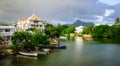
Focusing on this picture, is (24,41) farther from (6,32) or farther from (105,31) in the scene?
(105,31)

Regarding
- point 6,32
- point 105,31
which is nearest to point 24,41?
point 6,32

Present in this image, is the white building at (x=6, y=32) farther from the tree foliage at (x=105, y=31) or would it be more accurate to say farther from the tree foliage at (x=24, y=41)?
the tree foliage at (x=105, y=31)

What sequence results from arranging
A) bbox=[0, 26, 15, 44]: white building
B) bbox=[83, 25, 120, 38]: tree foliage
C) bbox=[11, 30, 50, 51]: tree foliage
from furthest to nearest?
bbox=[83, 25, 120, 38]: tree foliage, bbox=[0, 26, 15, 44]: white building, bbox=[11, 30, 50, 51]: tree foliage

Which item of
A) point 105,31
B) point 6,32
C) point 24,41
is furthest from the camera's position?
point 105,31

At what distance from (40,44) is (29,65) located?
20454 mm

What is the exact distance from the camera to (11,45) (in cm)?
5881

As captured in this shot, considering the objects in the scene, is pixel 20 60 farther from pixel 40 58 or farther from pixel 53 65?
pixel 53 65

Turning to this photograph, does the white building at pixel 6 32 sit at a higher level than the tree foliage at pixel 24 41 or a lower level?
higher

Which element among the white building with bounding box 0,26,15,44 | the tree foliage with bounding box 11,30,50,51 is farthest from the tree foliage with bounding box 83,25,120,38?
the white building with bounding box 0,26,15,44

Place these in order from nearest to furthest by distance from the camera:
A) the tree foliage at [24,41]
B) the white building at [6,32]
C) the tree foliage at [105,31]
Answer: the tree foliage at [24,41]
the white building at [6,32]
the tree foliage at [105,31]

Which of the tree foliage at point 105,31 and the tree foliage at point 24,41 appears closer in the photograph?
the tree foliage at point 24,41

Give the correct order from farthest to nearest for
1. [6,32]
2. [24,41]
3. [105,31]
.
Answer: [105,31], [6,32], [24,41]

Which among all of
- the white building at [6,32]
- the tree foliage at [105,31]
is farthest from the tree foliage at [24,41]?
the tree foliage at [105,31]

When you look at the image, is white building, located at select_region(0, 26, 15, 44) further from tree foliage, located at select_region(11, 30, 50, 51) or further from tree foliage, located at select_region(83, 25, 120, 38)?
tree foliage, located at select_region(83, 25, 120, 38)
